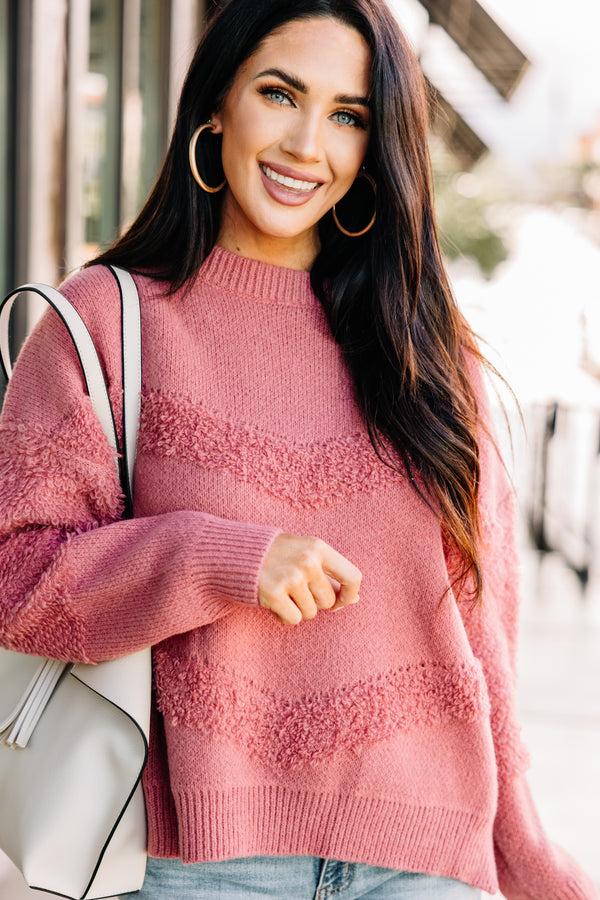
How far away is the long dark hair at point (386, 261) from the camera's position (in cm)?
148

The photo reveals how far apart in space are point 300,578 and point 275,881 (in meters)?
0.47

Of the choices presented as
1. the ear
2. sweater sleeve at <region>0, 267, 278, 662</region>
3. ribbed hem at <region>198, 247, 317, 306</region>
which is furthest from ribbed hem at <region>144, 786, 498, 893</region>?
the ear

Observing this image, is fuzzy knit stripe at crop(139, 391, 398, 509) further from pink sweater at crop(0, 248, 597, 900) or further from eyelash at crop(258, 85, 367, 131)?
eyelash at crop(258, 85, 367, 131)

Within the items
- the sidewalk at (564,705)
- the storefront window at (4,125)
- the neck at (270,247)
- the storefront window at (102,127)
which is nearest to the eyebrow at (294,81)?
the neck at (270,247)

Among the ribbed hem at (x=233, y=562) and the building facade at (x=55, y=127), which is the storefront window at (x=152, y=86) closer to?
the building facade at (x=55, y=127)

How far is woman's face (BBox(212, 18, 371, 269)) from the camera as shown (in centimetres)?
144

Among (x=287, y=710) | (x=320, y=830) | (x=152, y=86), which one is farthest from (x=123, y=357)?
(x=152, y=86)

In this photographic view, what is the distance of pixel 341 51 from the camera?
146 cm

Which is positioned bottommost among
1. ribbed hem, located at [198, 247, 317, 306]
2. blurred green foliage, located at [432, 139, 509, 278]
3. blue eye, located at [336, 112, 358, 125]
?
blurred green foliage, located at [432, 139, 509, 278]

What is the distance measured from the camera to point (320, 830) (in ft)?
4.56

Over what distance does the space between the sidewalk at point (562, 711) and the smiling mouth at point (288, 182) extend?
1987 mm

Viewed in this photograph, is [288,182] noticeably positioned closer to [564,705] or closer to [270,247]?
[270,247]

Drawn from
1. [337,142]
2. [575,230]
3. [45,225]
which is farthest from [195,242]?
[575,230]

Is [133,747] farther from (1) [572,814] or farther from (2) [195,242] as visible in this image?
(1) [572,814]
